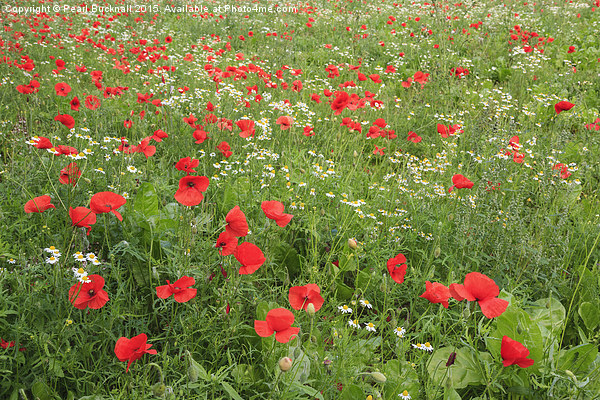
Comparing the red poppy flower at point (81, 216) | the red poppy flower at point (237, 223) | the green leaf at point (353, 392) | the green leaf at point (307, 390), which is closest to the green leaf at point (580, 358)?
the green leaf at point (353, 392)

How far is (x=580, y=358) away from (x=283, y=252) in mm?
1498

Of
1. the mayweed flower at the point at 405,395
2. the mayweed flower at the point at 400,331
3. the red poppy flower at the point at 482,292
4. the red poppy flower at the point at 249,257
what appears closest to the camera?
the red poppy flower at the point at 482,292

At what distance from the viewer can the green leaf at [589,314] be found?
2209 millimetres

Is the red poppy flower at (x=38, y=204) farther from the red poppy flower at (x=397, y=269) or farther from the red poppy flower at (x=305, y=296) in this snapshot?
the red poppy flower at (x=397, y=269)

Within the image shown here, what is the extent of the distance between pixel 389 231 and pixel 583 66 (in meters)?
5.82

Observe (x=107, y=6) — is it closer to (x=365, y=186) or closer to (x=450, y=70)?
(x=450, y=70)

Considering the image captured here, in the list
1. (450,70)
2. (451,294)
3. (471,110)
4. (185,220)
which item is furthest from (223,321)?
(450,70)

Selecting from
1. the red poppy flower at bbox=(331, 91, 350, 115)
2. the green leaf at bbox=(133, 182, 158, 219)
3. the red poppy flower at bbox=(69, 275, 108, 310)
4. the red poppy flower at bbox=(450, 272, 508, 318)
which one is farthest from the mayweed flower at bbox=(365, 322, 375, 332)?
the red poppy flower at bbox=(331, 91, 350, 115)

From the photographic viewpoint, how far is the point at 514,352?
1.46 meters

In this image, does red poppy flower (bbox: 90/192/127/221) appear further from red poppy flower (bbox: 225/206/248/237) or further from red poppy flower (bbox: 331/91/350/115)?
red poppy flower (bbox: 331/91/350/115)

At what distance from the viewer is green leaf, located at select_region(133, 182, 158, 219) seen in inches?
90.4

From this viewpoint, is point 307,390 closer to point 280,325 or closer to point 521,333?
point 280,325

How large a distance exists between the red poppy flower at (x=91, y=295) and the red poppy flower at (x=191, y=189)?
1.30 feet

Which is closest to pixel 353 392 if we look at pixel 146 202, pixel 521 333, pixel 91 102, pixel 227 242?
pixel 227 242
